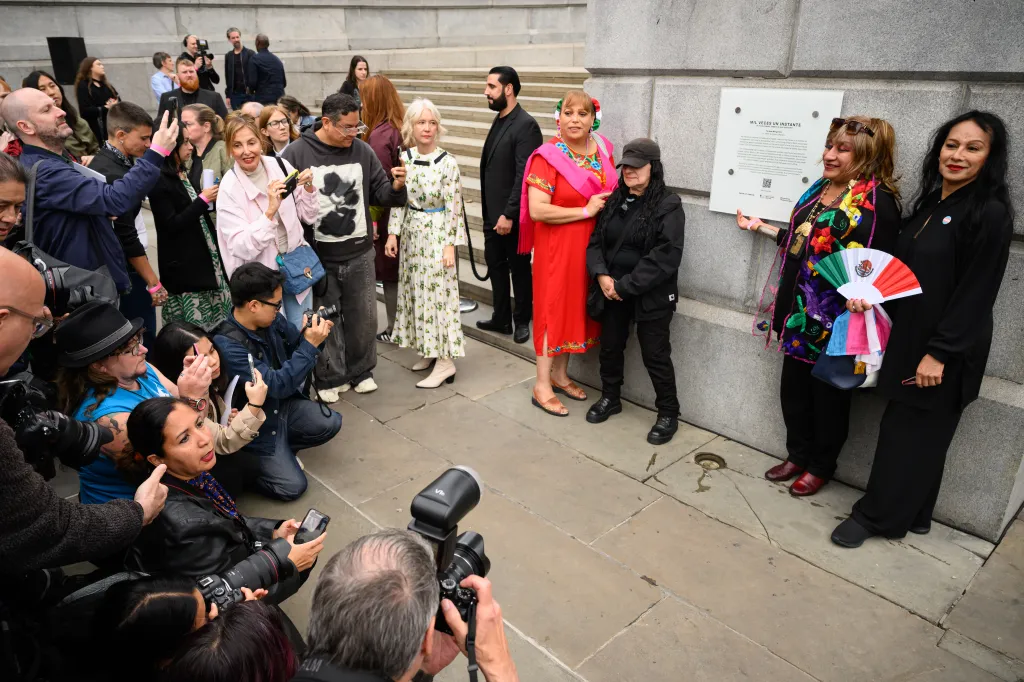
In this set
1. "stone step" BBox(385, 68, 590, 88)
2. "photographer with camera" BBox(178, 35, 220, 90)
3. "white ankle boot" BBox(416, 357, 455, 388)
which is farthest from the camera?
"photographer with camera" BBox(178, 35, 220, 90)

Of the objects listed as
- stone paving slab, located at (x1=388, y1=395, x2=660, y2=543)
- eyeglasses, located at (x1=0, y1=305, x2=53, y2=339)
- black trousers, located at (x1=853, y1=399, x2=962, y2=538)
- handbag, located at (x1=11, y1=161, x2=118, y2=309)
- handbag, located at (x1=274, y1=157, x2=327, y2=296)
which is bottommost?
stone paving slab, located at (x1=388, y1=395, x2=660, y2=543)

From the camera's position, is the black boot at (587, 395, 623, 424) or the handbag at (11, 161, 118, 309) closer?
the handbag at (11, 161, 118, 309)

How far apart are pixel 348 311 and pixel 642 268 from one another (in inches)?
85.9

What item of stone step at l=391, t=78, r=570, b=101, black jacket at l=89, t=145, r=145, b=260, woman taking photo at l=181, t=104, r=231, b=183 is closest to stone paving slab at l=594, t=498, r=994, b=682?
black jacket at l=89, t=145, r=145, b=260

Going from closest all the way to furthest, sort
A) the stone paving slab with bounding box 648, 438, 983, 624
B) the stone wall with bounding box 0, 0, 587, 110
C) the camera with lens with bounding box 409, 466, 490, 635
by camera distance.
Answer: the camera with lens with bounding box 409, 466, 490, 635 < the stone paving slab with bounding box 648, 438, 983, 624 < the stone wall with bounding box 0, 0, 587, 110

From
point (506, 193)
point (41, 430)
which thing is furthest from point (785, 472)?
point (41, 430)

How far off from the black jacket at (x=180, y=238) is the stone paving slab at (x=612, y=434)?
212 cm

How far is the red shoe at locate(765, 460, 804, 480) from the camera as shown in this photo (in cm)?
421

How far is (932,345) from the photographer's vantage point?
10.8 ft

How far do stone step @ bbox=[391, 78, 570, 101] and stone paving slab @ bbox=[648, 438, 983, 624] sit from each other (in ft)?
21.9

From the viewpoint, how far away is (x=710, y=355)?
4.67 meters

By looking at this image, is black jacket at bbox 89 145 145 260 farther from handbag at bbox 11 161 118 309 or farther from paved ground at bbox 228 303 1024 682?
paved ground at bbox 228 303 1024 682

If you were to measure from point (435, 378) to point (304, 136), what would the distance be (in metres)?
1.95

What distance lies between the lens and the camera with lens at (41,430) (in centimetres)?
224
